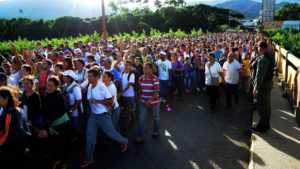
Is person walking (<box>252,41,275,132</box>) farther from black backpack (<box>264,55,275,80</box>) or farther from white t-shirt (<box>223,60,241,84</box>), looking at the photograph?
white t-shirt (<box>223,60,241,84</box>)

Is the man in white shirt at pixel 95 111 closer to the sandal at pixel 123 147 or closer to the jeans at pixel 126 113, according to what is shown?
the sandal at pixel 123 147

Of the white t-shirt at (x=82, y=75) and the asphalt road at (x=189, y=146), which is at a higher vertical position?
the white t-shirt at (x=82, y=75)

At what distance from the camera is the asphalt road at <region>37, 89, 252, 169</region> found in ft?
20.9

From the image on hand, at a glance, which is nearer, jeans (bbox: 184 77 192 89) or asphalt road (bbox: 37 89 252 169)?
asphalt road (bbox: 37 89 252 169)

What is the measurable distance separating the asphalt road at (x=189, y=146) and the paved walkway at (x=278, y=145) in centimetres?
27

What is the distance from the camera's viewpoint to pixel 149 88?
7379mm

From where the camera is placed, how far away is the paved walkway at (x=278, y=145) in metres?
5.96

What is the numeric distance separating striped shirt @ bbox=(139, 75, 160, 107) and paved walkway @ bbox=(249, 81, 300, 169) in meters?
2.21

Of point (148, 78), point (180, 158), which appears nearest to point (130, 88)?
point (148, 78)

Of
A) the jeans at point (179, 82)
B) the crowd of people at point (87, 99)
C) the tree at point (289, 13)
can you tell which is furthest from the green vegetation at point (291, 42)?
the tree at point (289, 13)

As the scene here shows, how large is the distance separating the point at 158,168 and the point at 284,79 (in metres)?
9.10

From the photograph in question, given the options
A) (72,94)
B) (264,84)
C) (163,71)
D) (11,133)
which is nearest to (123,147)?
(72,94)

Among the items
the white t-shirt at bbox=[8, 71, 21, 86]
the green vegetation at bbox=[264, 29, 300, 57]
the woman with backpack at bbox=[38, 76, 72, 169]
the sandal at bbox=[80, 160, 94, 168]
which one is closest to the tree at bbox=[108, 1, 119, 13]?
the green vegetation at bbox=[264, 29, 300, 57]

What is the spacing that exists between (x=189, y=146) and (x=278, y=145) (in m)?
1.77
